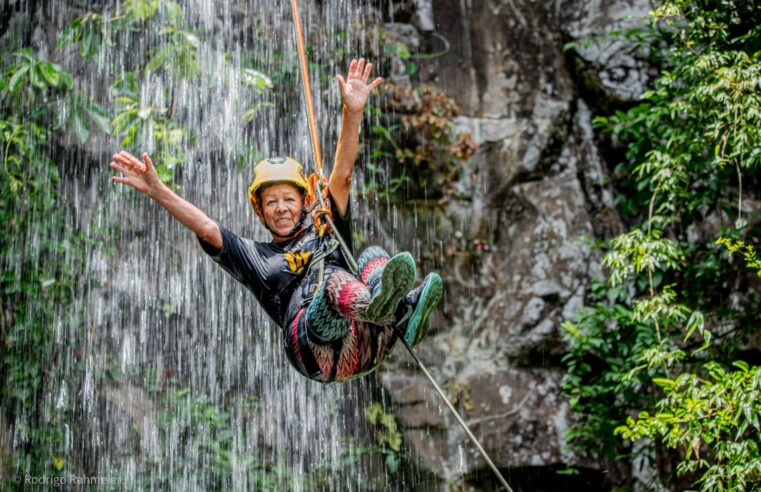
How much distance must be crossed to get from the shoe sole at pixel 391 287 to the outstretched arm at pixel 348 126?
2.00 feet

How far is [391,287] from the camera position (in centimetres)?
274

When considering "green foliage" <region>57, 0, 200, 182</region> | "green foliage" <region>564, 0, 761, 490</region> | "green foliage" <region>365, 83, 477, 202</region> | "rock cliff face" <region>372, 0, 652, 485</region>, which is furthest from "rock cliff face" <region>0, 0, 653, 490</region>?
"green foliage" <region>57, 0, 200, 182</region>

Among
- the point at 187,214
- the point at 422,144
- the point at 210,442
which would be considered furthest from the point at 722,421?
the point at 210,442

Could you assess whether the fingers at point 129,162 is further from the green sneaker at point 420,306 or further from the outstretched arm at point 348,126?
the green sneaker at point 420,306

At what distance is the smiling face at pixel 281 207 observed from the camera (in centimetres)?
335

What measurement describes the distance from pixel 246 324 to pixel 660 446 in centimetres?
302

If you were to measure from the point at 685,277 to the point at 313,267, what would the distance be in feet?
9.94

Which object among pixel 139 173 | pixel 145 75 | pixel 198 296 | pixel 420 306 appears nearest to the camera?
pixel 420 306

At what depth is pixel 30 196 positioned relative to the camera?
5.79 m

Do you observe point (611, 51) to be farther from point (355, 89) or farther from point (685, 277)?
point (355, 89)

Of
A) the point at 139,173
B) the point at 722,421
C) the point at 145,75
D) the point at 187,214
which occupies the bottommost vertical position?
the point at 722,421

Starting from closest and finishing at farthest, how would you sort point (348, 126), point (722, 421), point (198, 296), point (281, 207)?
point (348, 126) < point (281, 207) < point (722, 421) < point (198, 296)

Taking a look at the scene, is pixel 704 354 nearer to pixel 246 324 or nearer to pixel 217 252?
pixel 246 324

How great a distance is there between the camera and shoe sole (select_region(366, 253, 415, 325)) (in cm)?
267
